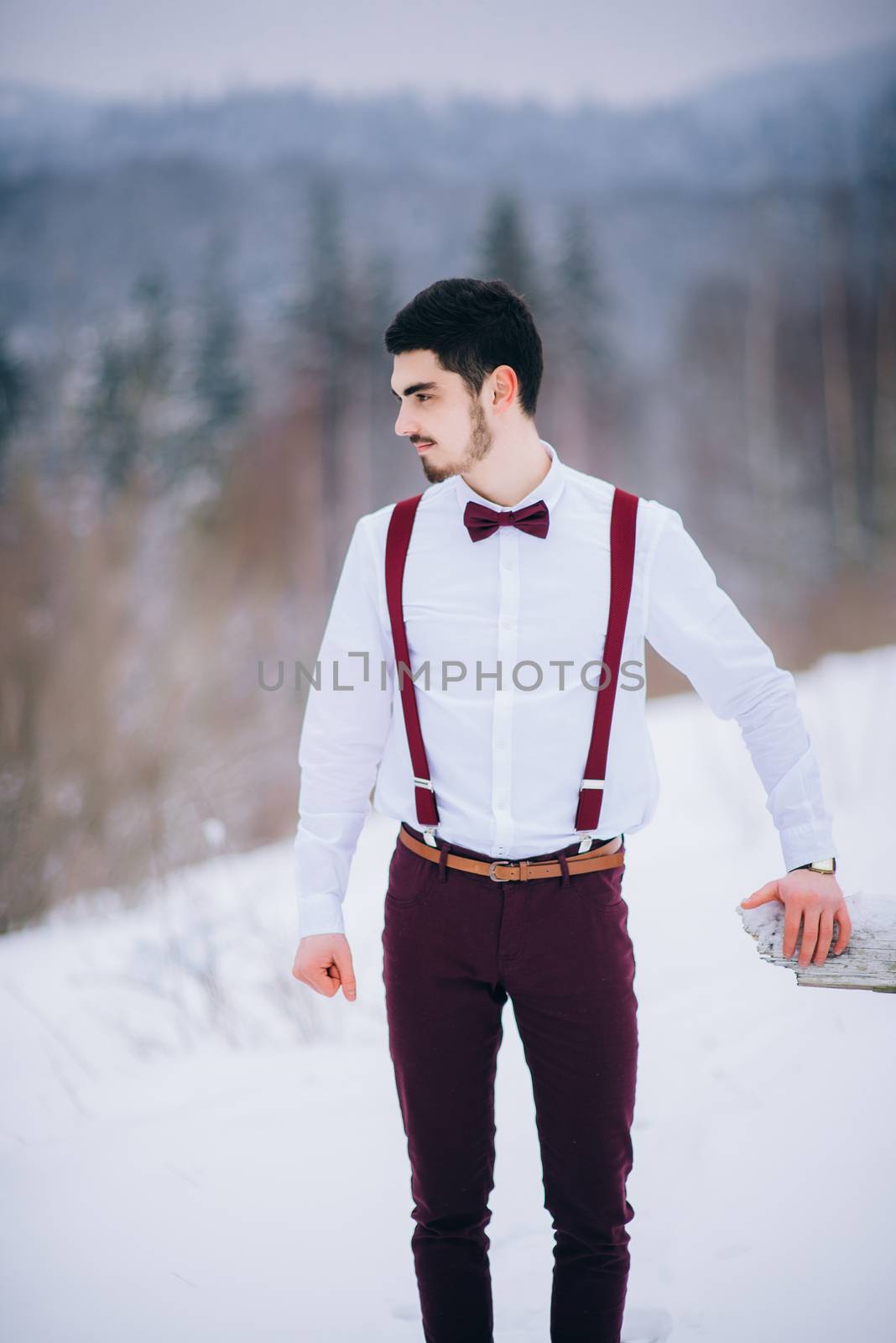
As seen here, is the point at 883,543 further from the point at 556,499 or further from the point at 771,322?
the point at 556,499

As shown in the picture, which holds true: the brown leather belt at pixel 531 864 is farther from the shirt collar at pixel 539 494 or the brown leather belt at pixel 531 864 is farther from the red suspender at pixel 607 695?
the shirt collar at pixel 539 494

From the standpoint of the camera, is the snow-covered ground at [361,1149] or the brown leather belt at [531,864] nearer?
the brown leather belt at [531,864]

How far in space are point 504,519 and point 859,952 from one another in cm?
74

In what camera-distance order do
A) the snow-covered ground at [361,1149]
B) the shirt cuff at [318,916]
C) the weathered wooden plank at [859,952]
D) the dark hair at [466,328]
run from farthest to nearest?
the snow-covered ground at [361,1149] < the shirt cuff at [318,916] < the dark hair at [466,328] < the weathered wooden plank at [859,952]

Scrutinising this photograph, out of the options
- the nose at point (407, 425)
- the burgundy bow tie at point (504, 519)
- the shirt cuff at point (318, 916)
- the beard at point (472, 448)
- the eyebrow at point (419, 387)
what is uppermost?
the eyebrow at point (419, 387)

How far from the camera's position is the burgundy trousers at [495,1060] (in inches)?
51.1

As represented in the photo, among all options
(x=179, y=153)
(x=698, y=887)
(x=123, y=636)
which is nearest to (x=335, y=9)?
(x=179, y=153)

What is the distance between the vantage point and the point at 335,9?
11.9 meters

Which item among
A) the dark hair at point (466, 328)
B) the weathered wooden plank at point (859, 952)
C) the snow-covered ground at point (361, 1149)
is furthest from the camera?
the snow-covered ground at point (361, 1149)

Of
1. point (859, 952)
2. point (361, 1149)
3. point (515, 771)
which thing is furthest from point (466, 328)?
point (361, 1149)

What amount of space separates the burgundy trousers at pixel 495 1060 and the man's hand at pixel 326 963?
0.21ft

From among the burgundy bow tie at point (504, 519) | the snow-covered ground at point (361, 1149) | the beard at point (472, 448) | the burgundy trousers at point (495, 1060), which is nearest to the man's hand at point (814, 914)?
the burgundy trousers at point (495, 1060)

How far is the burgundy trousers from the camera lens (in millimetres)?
1297

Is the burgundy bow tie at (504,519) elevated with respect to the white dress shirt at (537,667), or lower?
elevated
